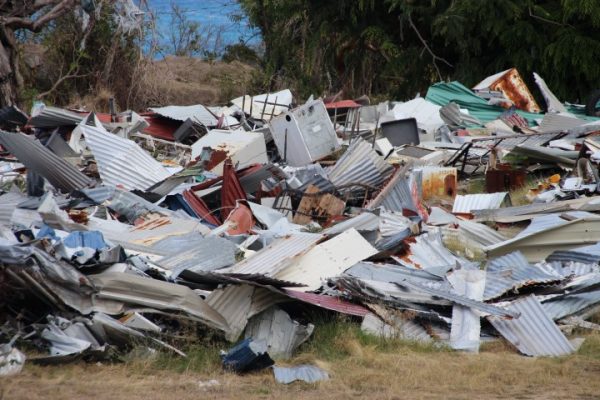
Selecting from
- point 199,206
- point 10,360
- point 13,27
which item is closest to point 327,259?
point 10,360

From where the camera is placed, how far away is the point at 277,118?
1284 centimetres

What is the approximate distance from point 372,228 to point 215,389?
3465mm

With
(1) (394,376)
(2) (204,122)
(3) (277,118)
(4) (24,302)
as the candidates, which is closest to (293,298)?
(1) (394,376)

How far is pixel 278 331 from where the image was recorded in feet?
20.0

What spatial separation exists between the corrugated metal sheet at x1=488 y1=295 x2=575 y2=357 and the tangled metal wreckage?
11mm

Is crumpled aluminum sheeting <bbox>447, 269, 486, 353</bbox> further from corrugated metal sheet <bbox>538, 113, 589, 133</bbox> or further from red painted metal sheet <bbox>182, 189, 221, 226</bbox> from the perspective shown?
corrugated metal sheet <bbox>538, 113, 589, 133</bbox>

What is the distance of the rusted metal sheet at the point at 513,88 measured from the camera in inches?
677

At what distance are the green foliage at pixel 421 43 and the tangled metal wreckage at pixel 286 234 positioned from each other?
4.31 m

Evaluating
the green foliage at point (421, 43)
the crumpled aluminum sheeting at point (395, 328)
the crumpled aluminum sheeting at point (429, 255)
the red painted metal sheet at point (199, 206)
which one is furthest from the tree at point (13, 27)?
the crumpled aluminum sheeting at point (395, 328)

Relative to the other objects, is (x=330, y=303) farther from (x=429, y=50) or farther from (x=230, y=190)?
(x=429, y=50)

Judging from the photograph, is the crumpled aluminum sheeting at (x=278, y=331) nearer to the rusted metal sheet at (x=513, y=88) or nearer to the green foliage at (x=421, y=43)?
the rusted metal sheet at (x=513, y=88)

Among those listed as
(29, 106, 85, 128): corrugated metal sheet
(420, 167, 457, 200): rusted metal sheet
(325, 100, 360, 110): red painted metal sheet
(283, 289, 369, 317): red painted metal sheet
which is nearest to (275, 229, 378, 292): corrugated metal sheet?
(283, 289, 369, 317): red painted metal sheet

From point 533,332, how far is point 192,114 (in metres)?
9.92

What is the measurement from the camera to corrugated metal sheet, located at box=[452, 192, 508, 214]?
10.5 meters
